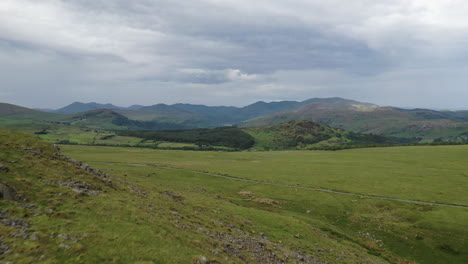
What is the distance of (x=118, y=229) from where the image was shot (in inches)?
850

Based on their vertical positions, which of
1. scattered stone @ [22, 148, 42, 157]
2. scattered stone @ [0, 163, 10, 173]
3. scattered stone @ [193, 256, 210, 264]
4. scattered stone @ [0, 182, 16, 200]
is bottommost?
scattered stone @ [193, 256, 210, 264]

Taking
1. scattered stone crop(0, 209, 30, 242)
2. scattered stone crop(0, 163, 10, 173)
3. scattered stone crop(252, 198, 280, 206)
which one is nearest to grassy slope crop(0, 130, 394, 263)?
scattered stone crop(0, 209, 30, 242)

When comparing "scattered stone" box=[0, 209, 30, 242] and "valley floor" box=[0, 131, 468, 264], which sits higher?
"scattered stone" box=[0, 209, 30, 242]

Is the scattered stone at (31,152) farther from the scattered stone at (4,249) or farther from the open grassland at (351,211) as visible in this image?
the scattered stone at (4,249)

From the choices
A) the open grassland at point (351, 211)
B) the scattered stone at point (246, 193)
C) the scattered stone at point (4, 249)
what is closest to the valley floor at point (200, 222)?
the scattered stone at point (4, 249)

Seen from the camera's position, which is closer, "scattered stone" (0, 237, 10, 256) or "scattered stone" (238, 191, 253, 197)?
"scattered stone" (0, 237, 10, 256)

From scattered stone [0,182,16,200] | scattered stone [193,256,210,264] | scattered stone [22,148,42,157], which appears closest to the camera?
scattered stone [193,256,210,264]

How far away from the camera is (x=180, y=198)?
44.8m

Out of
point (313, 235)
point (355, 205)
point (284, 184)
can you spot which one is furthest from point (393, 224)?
point (284, 184)

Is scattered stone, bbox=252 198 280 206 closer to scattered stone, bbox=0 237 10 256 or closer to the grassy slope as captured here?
the grassy slope

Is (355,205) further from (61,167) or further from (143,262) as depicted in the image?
(61,167)

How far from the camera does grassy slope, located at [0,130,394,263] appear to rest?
1734cm

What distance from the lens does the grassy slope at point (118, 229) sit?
1734cm

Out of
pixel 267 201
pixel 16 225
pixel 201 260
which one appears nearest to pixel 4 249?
pixel 16 225
